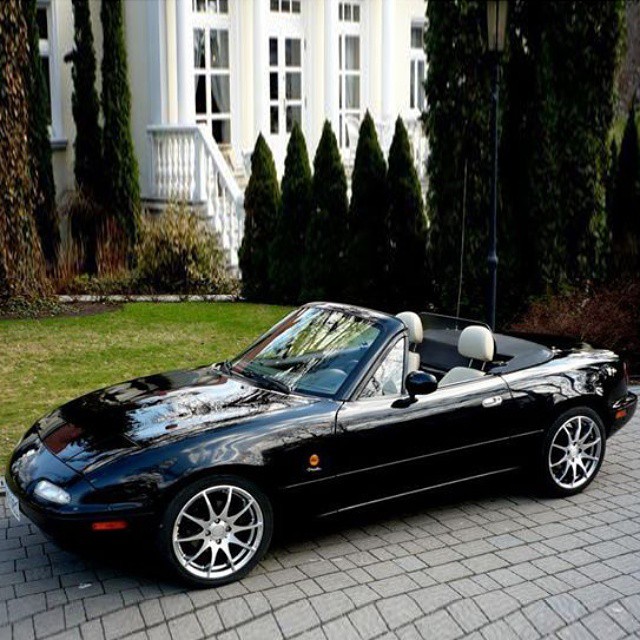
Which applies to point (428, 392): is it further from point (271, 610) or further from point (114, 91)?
point (114, 91)

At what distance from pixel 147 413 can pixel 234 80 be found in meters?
14.9

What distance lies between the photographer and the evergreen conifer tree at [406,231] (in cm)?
1359

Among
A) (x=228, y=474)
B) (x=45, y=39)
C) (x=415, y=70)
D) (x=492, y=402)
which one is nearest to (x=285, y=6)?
(x=415, y=70)

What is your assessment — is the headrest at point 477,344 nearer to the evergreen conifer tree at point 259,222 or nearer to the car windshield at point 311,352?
the car windshield at point 311,352

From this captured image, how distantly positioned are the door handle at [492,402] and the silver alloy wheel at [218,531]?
179 cm

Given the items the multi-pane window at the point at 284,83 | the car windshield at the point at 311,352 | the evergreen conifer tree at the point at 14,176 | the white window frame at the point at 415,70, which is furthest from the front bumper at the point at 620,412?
the white window frame at the point at 415,70

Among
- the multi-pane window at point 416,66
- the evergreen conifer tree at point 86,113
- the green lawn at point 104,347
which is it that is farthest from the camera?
the multi-pane window at point 416,66

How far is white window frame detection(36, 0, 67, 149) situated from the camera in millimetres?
17781

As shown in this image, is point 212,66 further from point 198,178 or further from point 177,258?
point 177,258

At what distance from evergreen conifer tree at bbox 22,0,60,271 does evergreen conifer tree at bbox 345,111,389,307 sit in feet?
16.9

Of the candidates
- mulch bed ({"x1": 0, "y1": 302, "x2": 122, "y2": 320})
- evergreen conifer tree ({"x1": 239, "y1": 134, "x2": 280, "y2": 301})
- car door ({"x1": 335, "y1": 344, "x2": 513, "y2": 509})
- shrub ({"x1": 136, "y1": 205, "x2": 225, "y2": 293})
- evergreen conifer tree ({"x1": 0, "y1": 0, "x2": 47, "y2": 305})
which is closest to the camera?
car door ({"x1": 335, "y1": 344, "x2": 513, "y2": 509})

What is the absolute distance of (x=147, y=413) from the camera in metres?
6.07

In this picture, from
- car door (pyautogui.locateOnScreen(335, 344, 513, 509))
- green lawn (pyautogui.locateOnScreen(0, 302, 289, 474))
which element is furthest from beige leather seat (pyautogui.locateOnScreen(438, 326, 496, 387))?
green lawn (pyautogui.locateOnScreen(0, 302, 289, 474))

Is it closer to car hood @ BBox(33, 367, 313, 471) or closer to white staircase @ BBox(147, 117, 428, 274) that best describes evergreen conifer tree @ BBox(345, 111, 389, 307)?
white staircase @ BBox(147, 117, 428, 274)
